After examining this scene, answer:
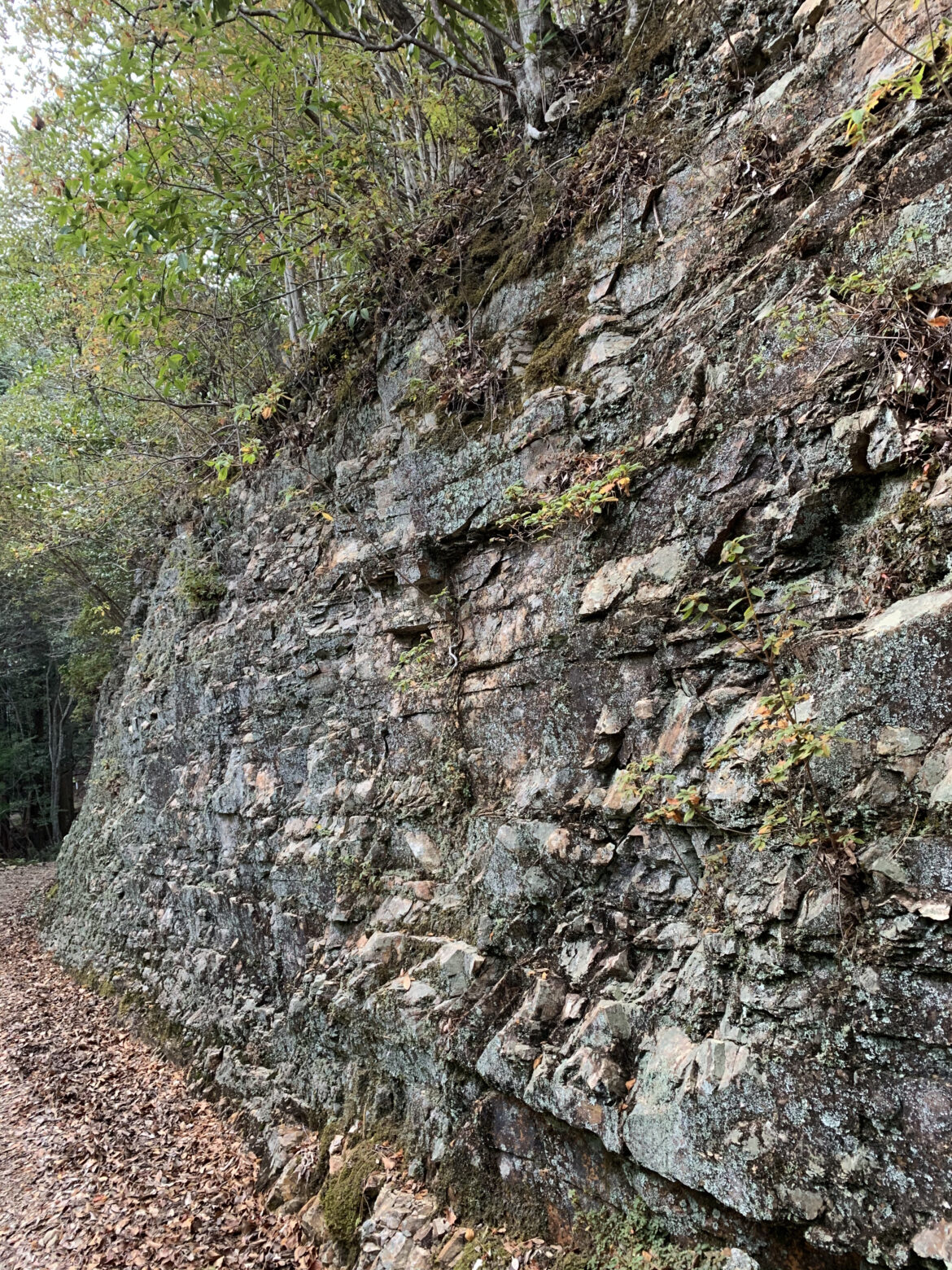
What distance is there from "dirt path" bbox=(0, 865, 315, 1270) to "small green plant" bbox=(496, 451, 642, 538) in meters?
4.73

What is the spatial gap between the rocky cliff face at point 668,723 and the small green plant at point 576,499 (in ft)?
0.10

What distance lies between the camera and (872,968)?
241cm

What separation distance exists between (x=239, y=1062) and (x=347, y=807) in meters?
2.56

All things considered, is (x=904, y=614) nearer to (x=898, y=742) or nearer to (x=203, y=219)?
(x=898, y=742)

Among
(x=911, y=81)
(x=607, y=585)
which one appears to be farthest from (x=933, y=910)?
(x=911, y=81)

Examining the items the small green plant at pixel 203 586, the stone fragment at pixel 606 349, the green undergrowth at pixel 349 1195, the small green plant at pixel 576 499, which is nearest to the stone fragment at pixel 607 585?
the small green plant at pixel 576 499

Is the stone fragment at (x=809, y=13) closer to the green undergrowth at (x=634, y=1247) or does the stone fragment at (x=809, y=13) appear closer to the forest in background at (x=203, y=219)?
the forest in background at (x=203, y=219)

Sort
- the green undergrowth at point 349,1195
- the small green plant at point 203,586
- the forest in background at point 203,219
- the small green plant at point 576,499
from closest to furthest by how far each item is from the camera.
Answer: the small green plant at point 576,499, the green undergrowth at point 349,1195, the forest in background at point 203,219, the small green plant at point 203,586

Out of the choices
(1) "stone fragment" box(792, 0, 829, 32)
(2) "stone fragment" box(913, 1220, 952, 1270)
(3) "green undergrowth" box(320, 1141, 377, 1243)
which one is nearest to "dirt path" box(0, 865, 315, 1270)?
(3) "green undergrowth" box(320, 1141, 377, 1243)

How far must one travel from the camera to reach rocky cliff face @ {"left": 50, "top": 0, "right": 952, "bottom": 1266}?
2.50 m

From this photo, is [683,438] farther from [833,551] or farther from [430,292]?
[430,292]

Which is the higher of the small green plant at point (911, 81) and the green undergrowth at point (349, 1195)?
the small green plant at point (911, 81)

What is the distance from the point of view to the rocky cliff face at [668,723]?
2.50 metres

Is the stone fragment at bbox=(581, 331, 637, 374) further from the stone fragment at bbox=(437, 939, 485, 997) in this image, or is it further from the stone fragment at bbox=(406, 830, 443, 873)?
the stone fragment at bbox=(437, 939, 485, 997)
